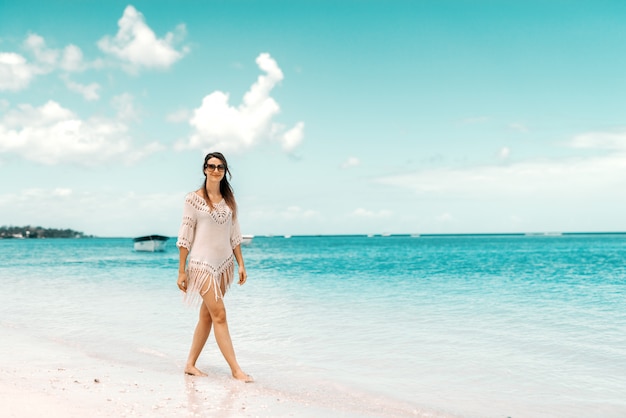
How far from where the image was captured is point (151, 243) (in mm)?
67562

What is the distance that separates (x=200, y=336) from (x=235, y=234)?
1198mm

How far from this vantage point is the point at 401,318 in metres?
11.7

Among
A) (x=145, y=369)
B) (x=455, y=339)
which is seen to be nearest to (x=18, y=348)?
(x=145, y=369)

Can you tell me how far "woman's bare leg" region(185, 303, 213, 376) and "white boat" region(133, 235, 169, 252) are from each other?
206 ft

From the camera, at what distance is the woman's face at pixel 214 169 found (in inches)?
229

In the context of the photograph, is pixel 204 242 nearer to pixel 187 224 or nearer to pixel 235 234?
pixel 187 224

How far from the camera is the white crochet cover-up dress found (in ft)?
19.1

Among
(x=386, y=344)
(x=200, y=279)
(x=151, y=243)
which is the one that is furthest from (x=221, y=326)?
(x=151, y=243)

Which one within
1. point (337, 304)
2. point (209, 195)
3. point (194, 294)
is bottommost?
point (337, 304)

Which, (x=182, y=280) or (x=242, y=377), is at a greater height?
(x=182, y=280)

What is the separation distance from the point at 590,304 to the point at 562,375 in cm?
880

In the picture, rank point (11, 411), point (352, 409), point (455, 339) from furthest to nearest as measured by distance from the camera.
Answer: point (455, 339)
point (352, 409)
point (11, 411)

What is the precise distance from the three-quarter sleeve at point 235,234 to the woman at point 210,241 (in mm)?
31

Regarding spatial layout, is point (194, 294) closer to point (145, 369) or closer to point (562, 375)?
point (145, 369)
